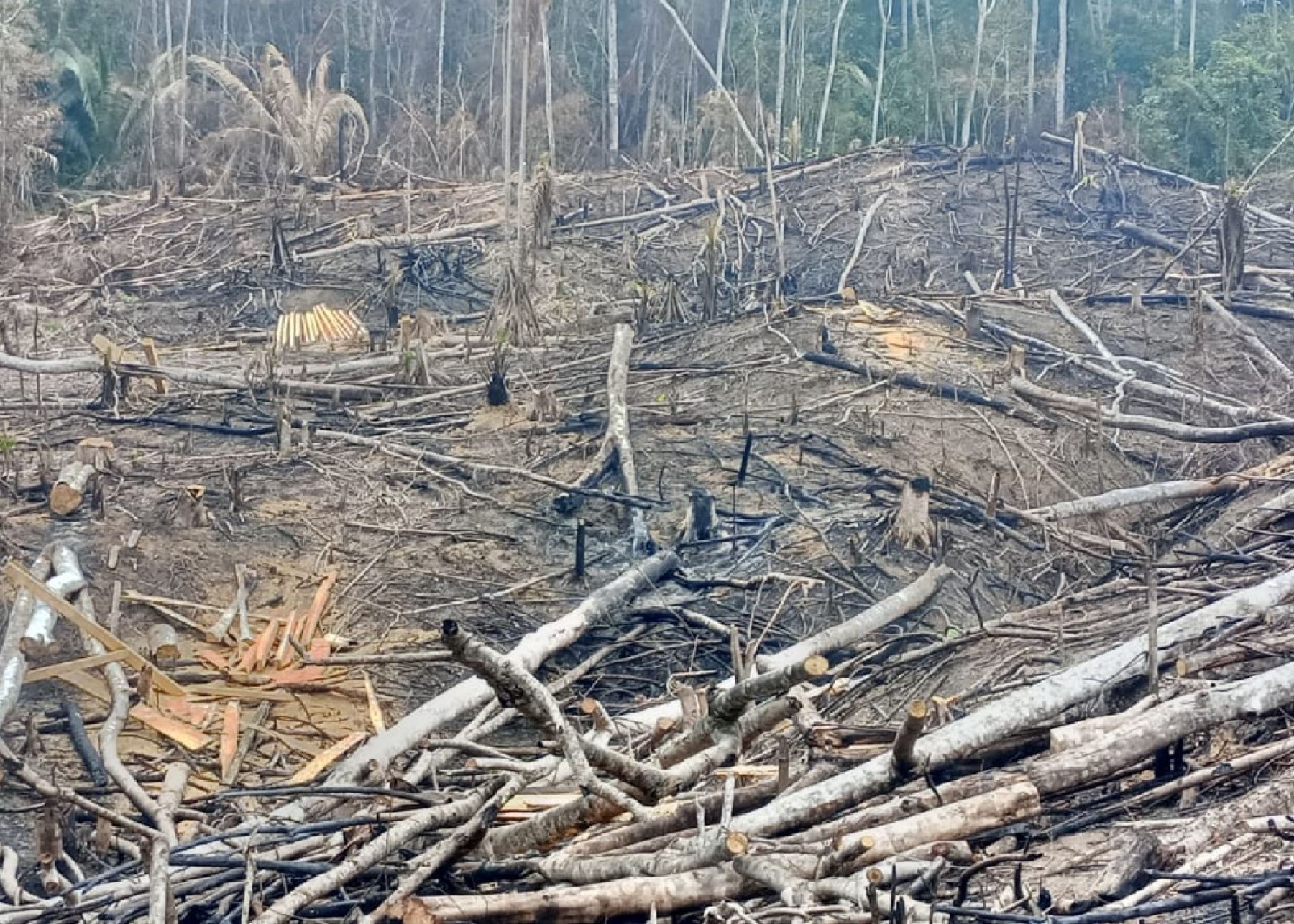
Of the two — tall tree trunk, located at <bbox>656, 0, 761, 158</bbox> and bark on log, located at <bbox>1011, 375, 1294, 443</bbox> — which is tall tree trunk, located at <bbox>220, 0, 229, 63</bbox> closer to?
tall tree trunk, located at <bbox>656, 0, 761, 158</bbox>

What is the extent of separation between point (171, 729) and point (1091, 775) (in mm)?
4056

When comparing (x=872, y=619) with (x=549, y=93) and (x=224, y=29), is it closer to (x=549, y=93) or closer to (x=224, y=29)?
(x=549, y=93)

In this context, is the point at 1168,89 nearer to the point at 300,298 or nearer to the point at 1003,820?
the point at 300,298

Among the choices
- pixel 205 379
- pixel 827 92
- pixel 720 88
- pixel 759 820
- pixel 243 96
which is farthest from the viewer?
pixel 827 92

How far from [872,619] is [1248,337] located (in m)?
6.57

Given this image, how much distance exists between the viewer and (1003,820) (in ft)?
13.4

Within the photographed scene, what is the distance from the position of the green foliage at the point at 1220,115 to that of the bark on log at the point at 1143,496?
13.5m

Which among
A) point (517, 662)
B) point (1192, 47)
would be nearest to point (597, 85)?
point (1192, 47)

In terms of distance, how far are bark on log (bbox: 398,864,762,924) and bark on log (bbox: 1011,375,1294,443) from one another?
6.42m

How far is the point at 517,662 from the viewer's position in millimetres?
5117

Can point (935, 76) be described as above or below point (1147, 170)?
above

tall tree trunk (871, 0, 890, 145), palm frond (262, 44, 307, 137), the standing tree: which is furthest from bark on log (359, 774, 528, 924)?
tall tree trunk (871, 0, 890, 145)

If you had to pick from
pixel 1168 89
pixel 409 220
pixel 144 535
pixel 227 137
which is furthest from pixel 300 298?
pixel 1168 89

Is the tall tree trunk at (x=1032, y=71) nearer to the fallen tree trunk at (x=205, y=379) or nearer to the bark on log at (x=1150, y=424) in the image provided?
the bark on log at (x=1150, y=424)
